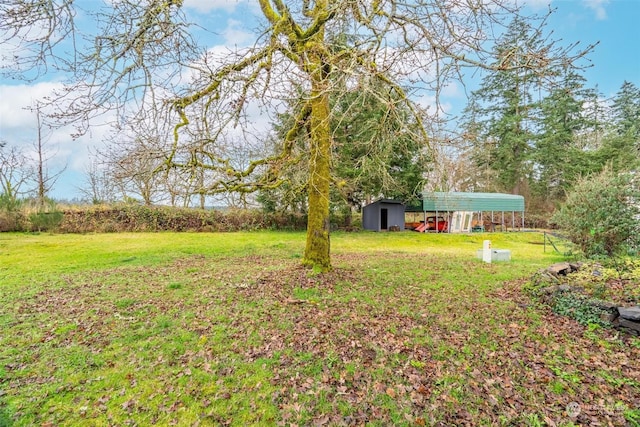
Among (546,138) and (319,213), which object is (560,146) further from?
(319,213)

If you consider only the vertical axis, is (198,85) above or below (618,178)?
above

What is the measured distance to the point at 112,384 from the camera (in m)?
3.37

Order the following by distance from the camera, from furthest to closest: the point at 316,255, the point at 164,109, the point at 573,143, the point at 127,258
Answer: the point at 573,143
the point at 127,258
the point at 316,255
the point at 164,109

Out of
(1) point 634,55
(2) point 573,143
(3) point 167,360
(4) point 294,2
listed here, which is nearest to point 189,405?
(3) point 167,360

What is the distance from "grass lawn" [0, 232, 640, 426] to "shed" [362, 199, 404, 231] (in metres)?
14.7

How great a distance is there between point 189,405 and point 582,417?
3725 mm

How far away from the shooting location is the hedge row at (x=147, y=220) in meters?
17.3

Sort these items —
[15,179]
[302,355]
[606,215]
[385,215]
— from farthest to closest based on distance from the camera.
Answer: [385,215], [15,179], [606,215], [302,355]

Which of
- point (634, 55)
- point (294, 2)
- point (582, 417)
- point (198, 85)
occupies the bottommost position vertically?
point (582, 417)

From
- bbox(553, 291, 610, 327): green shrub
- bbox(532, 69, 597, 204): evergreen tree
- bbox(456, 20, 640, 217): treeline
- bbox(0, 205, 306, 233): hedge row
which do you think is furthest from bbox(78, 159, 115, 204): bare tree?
bbox(532, 69, 597, 204): evergreen tree

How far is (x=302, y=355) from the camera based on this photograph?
12.8 feet

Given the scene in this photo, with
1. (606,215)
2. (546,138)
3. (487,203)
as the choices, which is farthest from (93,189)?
(546,138)

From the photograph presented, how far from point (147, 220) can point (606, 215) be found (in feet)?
69.0

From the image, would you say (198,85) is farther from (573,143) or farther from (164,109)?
(573,143)
